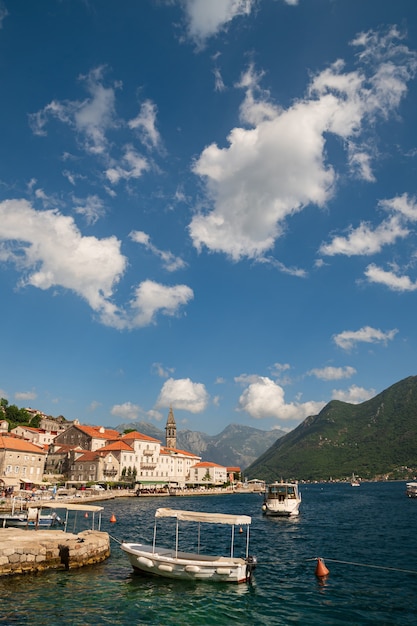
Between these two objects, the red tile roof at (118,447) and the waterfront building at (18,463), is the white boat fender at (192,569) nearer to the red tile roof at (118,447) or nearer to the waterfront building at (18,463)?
the waterfront building at (18,463)

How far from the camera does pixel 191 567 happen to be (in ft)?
78.3

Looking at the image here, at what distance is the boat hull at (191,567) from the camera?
23.8 metres

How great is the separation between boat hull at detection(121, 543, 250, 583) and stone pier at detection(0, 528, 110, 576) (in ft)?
14.0

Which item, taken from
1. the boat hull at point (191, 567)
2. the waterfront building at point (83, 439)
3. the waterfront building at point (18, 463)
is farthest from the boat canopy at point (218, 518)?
the waterfront building at point (83, 439)

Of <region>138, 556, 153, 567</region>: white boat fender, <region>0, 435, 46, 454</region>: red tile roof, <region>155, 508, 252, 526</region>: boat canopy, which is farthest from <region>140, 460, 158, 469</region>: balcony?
<region>138, 556, 153, 567</region>: white boat fender

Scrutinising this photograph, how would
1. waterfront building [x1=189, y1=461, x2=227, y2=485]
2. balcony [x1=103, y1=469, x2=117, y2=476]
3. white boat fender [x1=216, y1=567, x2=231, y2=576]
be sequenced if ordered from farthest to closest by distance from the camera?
waterfront building [x1=189, y1=461, x2=227, y2=485], balcony [x1=103, y1=469, x2=117, y2=476], white boat fender [x1=216, y1=567, x2=231, y2=576]

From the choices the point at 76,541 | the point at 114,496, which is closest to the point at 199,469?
the point at 114,496

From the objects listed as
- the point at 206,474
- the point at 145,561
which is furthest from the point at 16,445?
the point at 206,474

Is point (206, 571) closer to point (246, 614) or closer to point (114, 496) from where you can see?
point (246, 614)

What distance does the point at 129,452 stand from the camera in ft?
440

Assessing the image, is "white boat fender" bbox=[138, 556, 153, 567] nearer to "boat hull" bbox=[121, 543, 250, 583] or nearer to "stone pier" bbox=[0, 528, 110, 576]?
"boat hull" bbox=[121, 543, 250, 583]

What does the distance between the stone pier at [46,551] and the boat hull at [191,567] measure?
4.27 metres

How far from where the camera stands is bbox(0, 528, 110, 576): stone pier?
25250mm

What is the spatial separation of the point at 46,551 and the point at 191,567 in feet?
32.4
